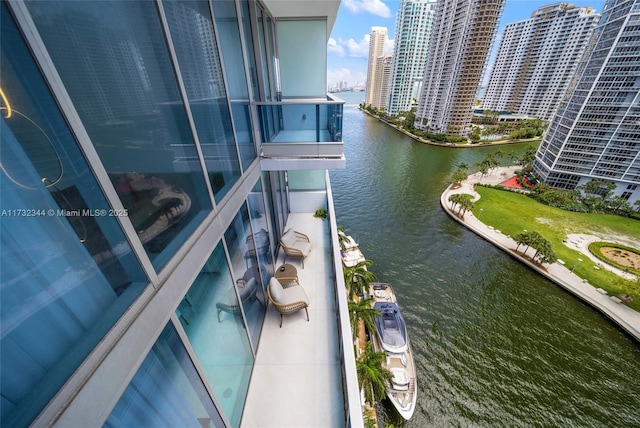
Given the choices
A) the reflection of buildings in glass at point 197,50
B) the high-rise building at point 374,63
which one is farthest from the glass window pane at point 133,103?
the high-rise building at point 374,63

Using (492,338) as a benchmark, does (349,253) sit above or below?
above

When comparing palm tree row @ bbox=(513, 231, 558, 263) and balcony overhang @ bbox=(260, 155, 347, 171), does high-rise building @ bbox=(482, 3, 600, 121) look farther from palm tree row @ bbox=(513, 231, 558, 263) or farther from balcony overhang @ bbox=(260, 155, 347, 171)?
balcony overhang @ bbox=(260, 155, 347, 171)

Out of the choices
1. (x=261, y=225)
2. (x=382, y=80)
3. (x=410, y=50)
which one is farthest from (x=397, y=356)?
(x=382, y=80)

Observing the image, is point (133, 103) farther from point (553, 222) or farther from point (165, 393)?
point (553, 222)

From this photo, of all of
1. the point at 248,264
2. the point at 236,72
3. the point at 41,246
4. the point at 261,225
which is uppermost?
the point at 236,72

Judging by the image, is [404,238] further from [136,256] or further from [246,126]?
[136,256]

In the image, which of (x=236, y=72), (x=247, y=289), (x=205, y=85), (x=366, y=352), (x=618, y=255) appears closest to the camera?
(x=205, y=85)

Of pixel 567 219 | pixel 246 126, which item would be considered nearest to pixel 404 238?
pixel 567 219
